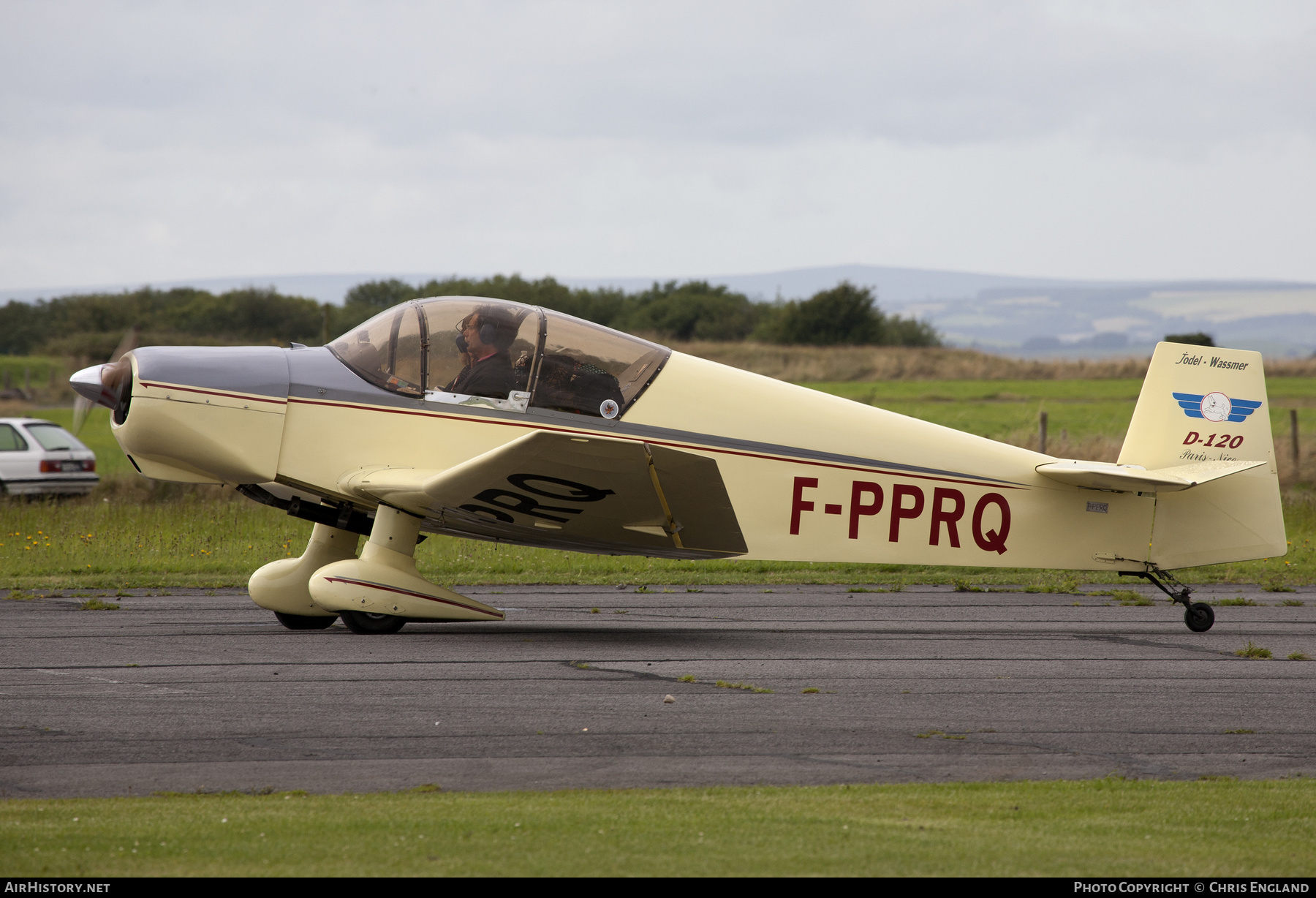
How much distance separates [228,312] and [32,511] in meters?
40.2

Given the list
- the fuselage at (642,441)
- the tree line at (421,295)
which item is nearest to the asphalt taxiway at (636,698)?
the fuselage at (642,441)

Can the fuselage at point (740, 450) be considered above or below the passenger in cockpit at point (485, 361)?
below

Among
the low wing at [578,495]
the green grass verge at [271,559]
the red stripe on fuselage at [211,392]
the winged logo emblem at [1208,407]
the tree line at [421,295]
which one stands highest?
the tree line at [421,295]

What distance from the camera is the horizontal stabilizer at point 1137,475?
909 centimetres

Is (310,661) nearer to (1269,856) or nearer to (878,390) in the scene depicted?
(1269,856)

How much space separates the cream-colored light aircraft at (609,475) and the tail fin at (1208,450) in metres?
0.02

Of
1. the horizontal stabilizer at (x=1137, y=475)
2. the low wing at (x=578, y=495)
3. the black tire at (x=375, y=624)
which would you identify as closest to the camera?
the low wing at (x=578, y=495)

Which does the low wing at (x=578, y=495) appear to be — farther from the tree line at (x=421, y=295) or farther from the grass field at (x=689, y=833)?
the tree line at (x=421, y=295)

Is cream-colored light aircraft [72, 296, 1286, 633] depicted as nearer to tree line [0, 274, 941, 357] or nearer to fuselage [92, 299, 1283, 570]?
fuselage [92, 299, 1283, 570]

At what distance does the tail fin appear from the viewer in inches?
375

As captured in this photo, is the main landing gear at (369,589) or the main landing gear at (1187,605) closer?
the main landing gear at (369,589)

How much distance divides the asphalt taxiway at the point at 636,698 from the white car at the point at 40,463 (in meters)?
8.91

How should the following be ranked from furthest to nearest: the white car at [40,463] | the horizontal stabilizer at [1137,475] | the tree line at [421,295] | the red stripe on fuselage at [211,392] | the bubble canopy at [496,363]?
the tree line at [421,295], the white car at [40,463], the horizontal stabilizer at [1137,475], the bubble canopy at [496,363], the red stripe on fuselage at [211,392]

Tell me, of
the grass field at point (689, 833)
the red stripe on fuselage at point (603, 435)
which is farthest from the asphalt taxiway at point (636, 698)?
the red stripe on fuselage at point (603, 435)
